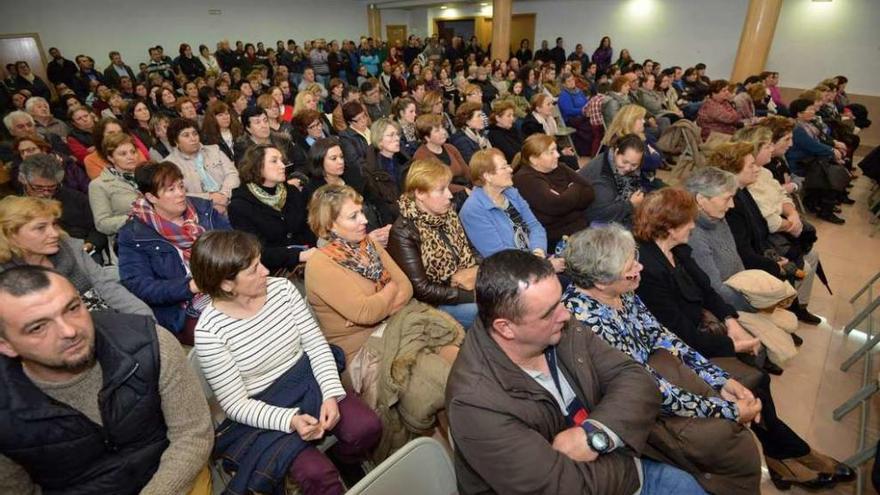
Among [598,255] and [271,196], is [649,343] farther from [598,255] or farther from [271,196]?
[271,196]

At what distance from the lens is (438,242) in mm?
2564

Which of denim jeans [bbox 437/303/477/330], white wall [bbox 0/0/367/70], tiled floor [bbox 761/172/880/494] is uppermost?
white wall [bbox 0/0/367/70]

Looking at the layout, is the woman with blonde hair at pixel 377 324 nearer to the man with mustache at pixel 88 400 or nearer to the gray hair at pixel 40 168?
the man with mustache at pixel 88 400

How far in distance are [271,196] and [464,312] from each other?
148 centimetres

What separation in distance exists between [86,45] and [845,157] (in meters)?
14.8

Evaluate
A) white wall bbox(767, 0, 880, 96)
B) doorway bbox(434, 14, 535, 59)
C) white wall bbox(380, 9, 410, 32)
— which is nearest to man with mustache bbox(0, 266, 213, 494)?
white wall bbox(767, 0, 880, 96)

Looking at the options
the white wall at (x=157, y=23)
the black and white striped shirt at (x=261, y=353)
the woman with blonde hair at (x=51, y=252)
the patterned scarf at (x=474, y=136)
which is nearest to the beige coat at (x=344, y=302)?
the black and white striped shirt at (x=261, y=353)

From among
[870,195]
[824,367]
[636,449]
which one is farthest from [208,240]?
[870,195]

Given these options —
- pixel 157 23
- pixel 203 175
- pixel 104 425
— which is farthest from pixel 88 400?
pixel 157 23

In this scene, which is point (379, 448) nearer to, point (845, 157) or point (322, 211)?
point (322, 211)

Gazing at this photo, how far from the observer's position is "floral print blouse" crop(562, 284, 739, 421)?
166cm

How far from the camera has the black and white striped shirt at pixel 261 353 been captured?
1.66 meters

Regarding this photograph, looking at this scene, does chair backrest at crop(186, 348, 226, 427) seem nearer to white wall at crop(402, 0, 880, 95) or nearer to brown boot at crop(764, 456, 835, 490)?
brown boot at crop(764, 456, 835, 490)

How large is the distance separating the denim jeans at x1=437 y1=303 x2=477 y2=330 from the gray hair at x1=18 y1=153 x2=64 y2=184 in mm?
2777
